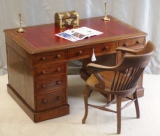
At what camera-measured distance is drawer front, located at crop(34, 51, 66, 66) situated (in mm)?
2998

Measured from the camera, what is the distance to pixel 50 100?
3201 millimetres

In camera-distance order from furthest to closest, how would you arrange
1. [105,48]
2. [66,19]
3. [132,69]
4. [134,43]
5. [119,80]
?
[66,19] < [134,43] < [105,48] < [119,80] < [132,69]

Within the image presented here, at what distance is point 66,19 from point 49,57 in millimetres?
602

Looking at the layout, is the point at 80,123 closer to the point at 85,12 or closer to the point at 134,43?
the point at 134,43

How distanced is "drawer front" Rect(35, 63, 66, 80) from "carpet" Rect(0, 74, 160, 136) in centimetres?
41

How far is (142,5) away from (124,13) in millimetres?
214

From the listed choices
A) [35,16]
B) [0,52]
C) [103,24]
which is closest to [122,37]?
[103,24]

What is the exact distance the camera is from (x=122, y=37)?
10.9 feet

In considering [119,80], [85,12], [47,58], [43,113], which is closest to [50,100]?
[43,113]

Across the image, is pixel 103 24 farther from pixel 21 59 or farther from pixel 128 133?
pixel 128 133

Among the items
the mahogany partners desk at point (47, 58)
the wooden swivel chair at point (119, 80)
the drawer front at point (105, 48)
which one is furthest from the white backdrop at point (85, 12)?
the wooden swivel chair at point (119, 80)

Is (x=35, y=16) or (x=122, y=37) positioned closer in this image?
(x=122, y=37)

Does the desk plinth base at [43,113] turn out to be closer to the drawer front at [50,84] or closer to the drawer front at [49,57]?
the drawer front at [50,84]

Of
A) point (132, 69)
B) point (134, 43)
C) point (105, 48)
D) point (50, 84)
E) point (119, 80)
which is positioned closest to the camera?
point (132, 69)
